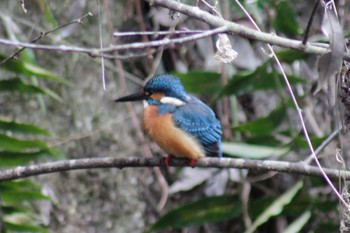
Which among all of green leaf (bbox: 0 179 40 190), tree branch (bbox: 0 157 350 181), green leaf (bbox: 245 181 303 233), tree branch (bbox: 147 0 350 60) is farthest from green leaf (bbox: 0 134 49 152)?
tree branch (bbox: 147 0 350 60)

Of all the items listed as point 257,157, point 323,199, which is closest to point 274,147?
point 257,157

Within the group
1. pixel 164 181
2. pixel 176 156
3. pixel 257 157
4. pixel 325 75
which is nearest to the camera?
pixel 325 75

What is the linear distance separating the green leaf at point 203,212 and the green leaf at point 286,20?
36.1 inches

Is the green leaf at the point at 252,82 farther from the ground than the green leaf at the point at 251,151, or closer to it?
farther from the ground

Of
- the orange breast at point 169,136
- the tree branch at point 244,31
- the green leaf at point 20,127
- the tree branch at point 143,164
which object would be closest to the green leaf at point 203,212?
the orange breast at point 169,136

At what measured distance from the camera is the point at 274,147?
4.11 metres

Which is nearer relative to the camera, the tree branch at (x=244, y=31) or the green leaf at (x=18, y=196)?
the tree branch at (x=244, y=31)

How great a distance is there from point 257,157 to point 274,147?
5.2 inches

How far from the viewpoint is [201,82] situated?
4.22 meters

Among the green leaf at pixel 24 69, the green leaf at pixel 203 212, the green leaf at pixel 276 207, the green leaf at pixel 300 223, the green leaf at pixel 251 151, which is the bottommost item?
the green leaf at pixel 300 223

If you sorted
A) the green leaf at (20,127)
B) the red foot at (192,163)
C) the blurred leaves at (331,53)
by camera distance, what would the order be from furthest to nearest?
the green leaf at (20,127) < the red foot at (192,163) < the blurred leaves at (331,53)

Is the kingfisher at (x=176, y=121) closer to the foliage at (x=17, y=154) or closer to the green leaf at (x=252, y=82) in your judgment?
the green leaf at (x=252, y=82)

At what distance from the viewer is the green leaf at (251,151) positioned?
403 cm

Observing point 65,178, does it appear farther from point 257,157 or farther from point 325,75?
point 325,75
